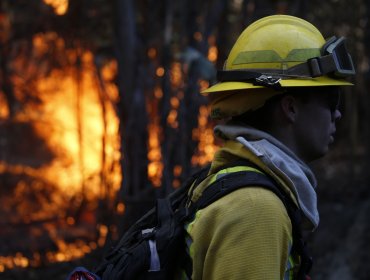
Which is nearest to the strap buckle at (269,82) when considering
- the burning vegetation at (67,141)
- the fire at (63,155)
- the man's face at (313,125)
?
the man's face at (313,125)

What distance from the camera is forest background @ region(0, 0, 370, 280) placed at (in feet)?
19.7

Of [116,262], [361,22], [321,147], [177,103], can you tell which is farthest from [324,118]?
[361,22]

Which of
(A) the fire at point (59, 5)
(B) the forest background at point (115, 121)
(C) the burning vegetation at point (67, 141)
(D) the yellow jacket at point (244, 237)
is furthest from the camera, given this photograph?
(A) the fire at point (59, 5)

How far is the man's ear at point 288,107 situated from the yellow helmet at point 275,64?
4 cm

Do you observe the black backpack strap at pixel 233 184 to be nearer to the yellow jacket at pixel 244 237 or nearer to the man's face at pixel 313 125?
the yellow jacket at pixel 244 237

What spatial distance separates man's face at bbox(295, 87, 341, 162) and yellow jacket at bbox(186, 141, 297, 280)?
345 mm

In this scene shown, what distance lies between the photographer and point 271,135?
224 cm

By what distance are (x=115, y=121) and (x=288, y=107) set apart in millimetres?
5989

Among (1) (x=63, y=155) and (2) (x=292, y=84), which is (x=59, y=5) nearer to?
(1) (x=63, y=155)

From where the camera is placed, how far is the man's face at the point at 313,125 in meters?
2.25

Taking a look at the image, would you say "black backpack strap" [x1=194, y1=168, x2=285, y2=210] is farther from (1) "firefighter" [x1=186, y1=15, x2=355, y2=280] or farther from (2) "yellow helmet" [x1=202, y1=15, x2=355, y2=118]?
(2) "yellow helmet" [x1=202, y1=15, x2=355, y2=118]

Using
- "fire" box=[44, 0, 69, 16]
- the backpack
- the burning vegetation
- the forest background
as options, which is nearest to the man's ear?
the backpack

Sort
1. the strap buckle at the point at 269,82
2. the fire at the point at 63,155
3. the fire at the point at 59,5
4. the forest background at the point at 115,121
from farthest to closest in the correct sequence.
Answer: the fire at the point at 63,155 < the fire at the point at 59,5 < the forest background at the point at 115,121 < the strap buckle at the point at 269,82

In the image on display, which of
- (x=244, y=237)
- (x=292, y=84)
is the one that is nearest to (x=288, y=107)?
(x=292, y=84)
